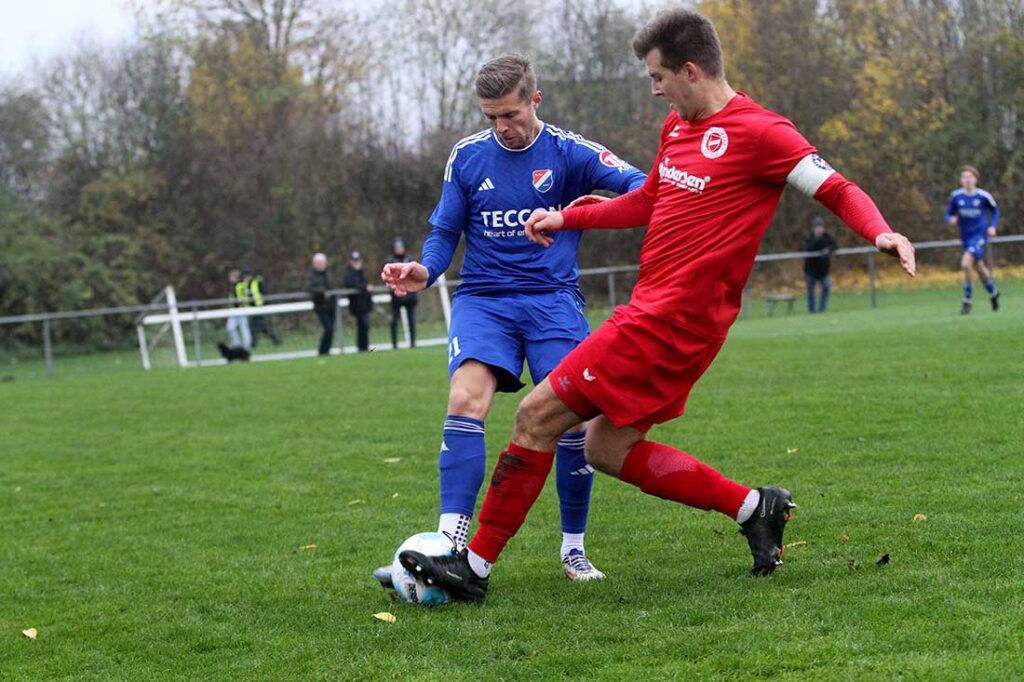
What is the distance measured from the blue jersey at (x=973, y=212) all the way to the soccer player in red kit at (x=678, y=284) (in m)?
17.1

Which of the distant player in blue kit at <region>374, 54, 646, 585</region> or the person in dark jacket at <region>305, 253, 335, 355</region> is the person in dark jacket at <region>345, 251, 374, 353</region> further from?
the distant player in blue kit at <region>374, 54, 646, 585</region>

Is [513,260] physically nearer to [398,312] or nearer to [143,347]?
[398,312]

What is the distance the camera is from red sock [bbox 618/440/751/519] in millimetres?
A: 4855

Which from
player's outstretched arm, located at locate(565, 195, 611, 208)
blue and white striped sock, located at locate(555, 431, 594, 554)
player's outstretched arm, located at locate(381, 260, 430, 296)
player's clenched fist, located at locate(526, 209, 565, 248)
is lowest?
blue and white striped sock, located at locate(555, 431, 594, 554)

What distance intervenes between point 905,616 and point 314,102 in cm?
3620

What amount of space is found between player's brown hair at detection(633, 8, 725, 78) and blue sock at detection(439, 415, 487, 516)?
1.61 metres

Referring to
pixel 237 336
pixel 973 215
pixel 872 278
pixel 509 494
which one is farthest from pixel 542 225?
pixel 872 278

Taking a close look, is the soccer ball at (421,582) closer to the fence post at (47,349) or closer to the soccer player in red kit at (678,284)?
the soccer player in red kit at (678,284)

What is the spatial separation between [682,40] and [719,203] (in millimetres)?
579

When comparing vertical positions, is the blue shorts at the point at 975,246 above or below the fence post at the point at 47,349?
above

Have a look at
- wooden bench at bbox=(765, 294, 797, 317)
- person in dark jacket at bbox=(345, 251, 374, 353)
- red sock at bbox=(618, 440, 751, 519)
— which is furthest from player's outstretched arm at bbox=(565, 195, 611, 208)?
wooden bench at bbox=(765, 294, 797, 317)

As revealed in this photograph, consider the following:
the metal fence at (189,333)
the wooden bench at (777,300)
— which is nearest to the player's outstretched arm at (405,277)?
the metal fence at (189,333)

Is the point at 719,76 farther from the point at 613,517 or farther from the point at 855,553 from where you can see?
the point at 613,517

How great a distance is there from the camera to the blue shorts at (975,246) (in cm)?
2023
